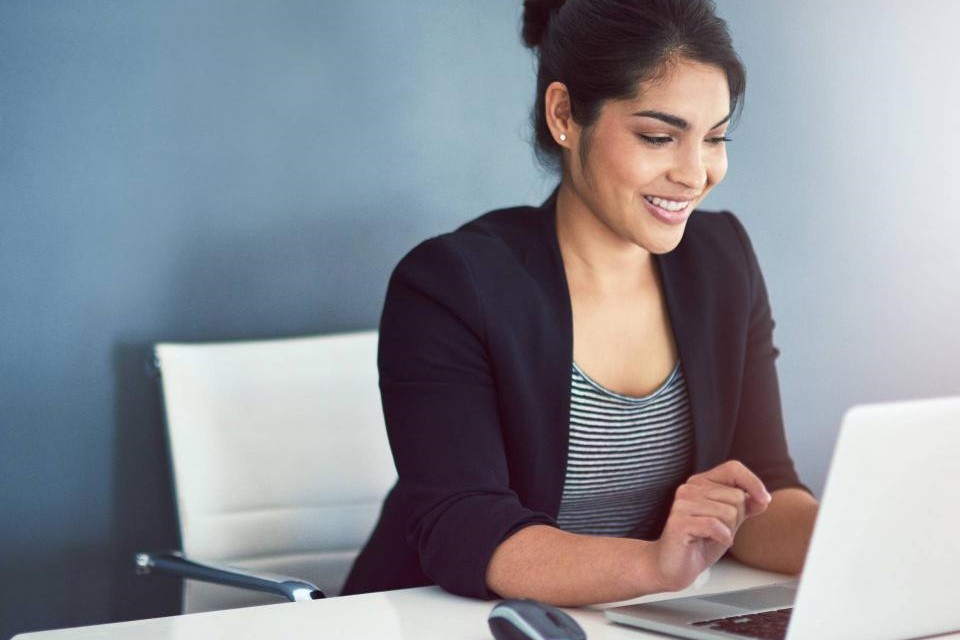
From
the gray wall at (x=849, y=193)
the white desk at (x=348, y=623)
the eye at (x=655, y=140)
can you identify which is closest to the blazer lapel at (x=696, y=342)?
the eye at (x=655, y=140)

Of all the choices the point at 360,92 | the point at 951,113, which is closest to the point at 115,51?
the point at 360,92

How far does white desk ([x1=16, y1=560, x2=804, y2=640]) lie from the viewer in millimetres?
1178

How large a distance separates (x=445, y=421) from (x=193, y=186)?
0.92 m

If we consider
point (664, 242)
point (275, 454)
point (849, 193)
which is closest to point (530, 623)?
point (664, 242)

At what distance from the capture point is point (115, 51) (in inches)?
82.0

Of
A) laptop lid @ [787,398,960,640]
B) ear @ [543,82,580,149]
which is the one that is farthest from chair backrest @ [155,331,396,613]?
laptop lid @ [787,398,960,640]

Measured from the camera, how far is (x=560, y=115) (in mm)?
1652

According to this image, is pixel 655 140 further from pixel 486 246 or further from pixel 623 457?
pixel 623 457

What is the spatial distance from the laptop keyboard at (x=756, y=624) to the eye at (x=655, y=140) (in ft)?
2.04

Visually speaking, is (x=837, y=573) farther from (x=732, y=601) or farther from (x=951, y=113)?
(x=951, y=113)

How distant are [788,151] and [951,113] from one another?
40 cm

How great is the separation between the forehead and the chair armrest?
2.42 feet

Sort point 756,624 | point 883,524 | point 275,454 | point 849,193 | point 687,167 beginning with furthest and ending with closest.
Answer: point 849,193 < point 275,454 < point 687,167 < point 756,624 < point 883,524

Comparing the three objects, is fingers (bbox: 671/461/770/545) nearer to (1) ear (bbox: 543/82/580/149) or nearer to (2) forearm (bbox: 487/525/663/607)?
(2) forearm (bbox: 487/525/663/607)
